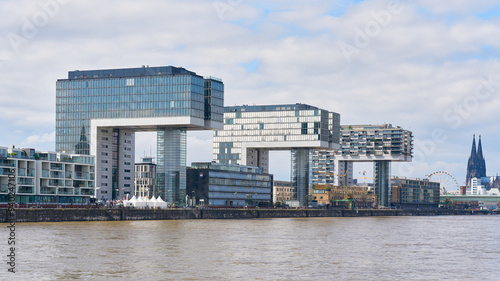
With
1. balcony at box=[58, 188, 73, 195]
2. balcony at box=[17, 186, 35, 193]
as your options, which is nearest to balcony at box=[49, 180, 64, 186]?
balcony at box=[58, 188, 73, 195]

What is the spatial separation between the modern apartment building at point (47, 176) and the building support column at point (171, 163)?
2487 centimetres

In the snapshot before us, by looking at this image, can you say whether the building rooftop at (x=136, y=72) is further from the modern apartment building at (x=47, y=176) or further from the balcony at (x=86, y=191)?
the balcony at (x=86, y=191)

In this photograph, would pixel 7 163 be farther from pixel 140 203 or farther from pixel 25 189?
pixel 140 203

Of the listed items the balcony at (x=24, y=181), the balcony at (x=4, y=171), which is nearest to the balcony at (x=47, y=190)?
the balcony at (x=24, y=181)

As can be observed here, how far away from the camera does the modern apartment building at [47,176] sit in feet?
464

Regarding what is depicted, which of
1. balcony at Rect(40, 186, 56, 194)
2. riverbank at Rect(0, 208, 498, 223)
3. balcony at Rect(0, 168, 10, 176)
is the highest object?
balcony at Rect(0, 168, 10, 176)

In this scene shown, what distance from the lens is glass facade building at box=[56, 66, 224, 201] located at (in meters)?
189

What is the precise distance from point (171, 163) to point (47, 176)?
4446 cm

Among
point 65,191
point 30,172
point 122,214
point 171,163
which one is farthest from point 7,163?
point 171,163

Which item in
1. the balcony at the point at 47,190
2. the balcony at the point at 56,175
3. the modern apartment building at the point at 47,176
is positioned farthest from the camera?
the balcony at the point at 56,175

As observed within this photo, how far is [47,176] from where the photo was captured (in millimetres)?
152000

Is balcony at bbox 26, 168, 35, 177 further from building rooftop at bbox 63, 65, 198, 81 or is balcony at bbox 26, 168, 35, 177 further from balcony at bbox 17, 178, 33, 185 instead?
building rooftop at bbox 63, 65, 198, 81

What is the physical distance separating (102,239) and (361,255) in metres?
30.0

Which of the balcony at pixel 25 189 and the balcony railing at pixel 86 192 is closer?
the balcony at pixel 25 189
